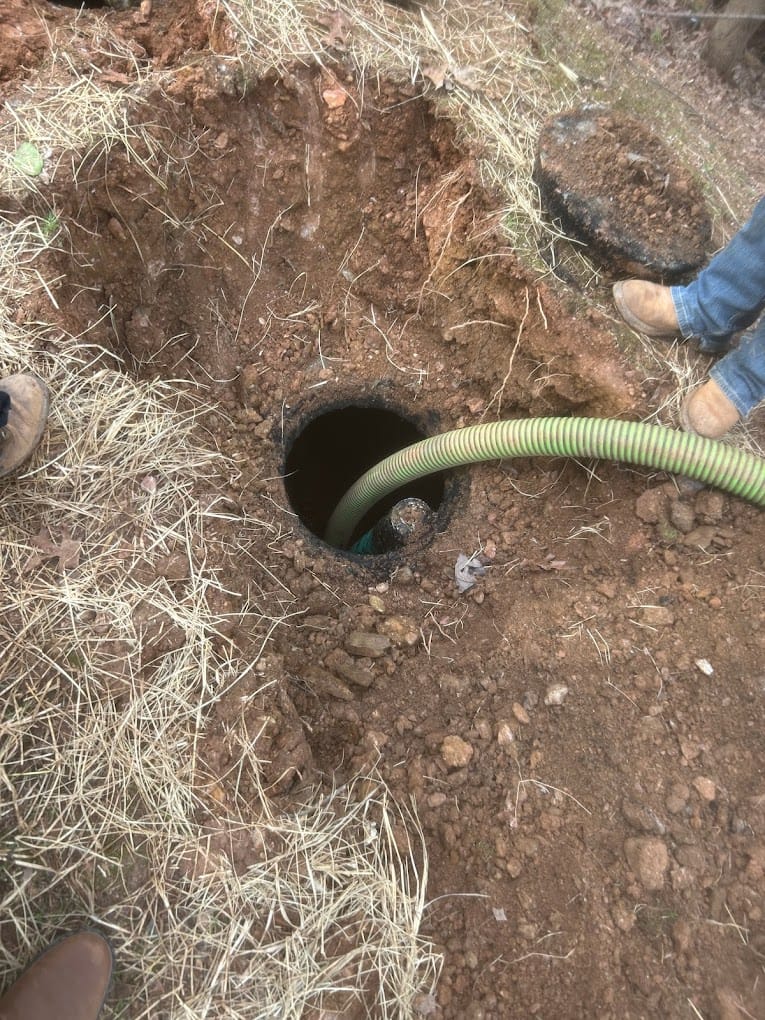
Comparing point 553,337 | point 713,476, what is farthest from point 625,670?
point 553,337

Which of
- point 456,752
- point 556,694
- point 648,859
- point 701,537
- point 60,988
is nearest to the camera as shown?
point 60,988

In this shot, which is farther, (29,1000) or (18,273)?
(18,273)

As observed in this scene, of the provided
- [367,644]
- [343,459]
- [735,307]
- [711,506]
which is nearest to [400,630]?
[367,644]

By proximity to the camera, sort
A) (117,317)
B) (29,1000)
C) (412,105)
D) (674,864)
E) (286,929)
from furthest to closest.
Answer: (412,105) → (117,317) → (674,864) → (286,929) → (29,1000)

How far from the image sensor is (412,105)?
2.21 meters

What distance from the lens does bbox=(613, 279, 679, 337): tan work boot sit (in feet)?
6.63

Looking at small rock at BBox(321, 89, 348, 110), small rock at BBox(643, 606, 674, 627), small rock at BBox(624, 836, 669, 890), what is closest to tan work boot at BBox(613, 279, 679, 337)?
small rock at BBox(643, 606, 674, 627)

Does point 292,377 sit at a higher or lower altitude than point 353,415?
higher

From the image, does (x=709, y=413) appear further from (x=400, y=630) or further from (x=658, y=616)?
(x=400, y=630)

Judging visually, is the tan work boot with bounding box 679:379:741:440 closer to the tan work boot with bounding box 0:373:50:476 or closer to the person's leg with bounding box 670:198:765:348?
the person's leg with bounding box 670:198:765:348

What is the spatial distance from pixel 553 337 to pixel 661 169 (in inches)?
26.7

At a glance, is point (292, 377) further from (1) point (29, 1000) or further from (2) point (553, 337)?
(1) point (29, 1000)

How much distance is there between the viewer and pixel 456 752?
1.72 m

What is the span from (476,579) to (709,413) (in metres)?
0.89
